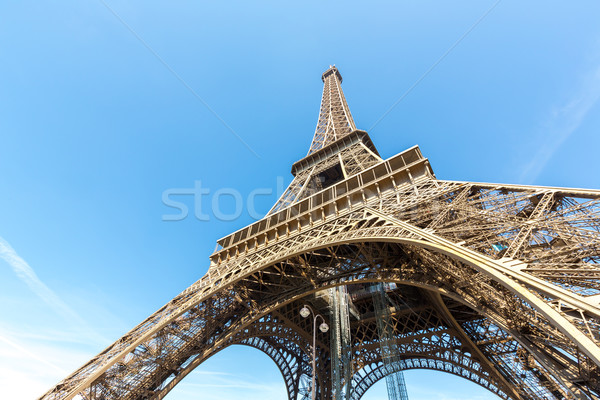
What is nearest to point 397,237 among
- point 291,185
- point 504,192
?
point 504,192

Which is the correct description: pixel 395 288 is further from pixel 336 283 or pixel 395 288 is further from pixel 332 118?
pixel 332 118

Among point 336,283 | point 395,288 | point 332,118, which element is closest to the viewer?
point 336,283

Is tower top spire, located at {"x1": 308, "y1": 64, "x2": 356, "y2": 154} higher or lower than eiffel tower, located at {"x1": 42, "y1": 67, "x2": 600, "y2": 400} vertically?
higher

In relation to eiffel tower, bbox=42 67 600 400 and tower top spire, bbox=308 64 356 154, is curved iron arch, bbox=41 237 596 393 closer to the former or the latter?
Answer: eiffel tower, bbox=42 67 600 400

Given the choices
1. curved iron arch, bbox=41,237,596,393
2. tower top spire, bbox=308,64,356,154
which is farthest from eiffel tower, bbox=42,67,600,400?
tower top spire, bbox=308,64,356,154

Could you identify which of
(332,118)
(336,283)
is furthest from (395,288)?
(332,118)

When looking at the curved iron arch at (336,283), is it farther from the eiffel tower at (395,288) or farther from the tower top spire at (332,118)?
the tower top spire at (332,118)
